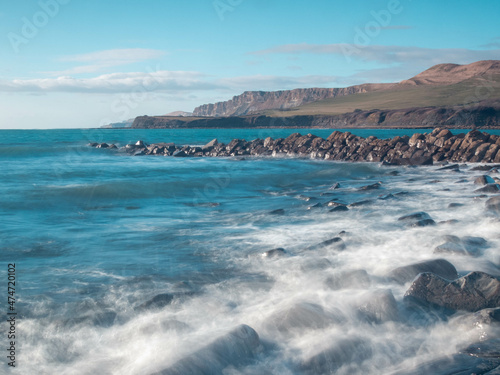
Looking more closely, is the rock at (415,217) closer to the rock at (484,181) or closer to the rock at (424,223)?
the rock at (424,223)

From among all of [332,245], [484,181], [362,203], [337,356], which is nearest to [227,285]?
[337,356]

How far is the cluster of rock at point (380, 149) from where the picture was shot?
30953 millimetres

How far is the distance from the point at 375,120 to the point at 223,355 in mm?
136320

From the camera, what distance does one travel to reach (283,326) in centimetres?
650

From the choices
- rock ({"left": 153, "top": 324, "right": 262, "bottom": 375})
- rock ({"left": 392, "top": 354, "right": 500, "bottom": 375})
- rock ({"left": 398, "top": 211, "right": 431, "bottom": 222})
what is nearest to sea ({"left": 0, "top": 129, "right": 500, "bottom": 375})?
rock ({"left": 153, "top": 324, "right": 262, "bottom": 375})

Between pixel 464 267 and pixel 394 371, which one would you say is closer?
pixel 394 371

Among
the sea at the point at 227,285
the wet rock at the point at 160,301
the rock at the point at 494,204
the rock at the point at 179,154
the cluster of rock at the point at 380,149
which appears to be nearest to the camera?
the sea at the point at 227,285

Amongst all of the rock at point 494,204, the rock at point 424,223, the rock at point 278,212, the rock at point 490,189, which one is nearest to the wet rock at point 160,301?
the rock at point 424,223

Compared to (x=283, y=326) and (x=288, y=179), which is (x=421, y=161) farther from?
(x=283, y=326)

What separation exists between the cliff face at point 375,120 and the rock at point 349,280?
106416mm

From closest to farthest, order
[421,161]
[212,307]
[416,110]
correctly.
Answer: [212,307], [421,161], [416,110]

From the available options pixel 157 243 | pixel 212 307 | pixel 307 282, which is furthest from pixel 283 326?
pixel 157 243

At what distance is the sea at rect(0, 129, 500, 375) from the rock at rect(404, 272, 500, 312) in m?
0.27

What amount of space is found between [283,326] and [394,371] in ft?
5.46
